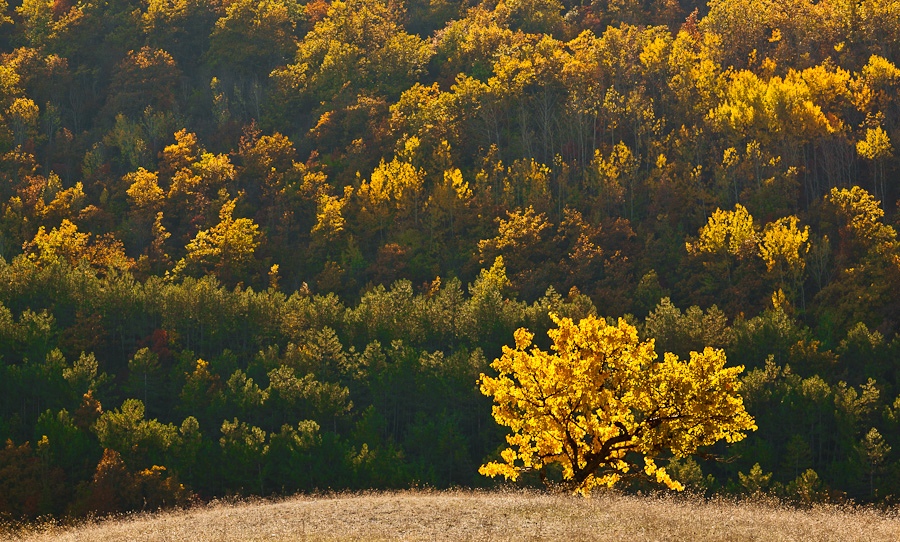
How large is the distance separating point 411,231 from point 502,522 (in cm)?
7713

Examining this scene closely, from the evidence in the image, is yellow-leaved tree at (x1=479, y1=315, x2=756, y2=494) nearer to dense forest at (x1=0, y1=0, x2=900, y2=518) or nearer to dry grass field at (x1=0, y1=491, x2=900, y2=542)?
dry grass field at (x1=0, y1=491, x2=900, y2=542)

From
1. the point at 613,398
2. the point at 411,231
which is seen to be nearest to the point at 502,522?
the point at 613,398

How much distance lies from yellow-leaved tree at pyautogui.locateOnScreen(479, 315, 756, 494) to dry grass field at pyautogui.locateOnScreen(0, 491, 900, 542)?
173cm

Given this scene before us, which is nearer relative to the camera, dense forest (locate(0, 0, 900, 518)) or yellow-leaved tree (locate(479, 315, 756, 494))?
yellow-leaved tree (locate(479, 315, 756, 494))

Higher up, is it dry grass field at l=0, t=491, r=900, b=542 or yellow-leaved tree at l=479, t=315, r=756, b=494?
yellow-leaved tree at l=479, t=315, r=756, b=494

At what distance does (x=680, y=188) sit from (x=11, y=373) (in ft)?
193

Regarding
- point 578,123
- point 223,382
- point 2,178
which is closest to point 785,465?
point 223,382

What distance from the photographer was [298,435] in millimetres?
78125

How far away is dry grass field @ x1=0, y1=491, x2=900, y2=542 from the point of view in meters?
28.2

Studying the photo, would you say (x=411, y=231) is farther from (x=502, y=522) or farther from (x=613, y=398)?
(x=502, y=522)

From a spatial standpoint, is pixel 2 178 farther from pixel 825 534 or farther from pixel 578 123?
pixel 825 534

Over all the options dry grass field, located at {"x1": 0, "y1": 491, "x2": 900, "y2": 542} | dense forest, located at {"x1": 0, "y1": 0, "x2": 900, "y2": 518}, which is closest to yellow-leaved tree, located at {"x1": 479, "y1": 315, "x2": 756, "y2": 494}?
dry grass field, located at {"x1": 0, "y1": 491, "x2": 900, "y2": 542}

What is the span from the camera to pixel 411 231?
106438mm

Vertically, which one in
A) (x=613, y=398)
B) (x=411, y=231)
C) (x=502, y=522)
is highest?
(x=411, y=231)
